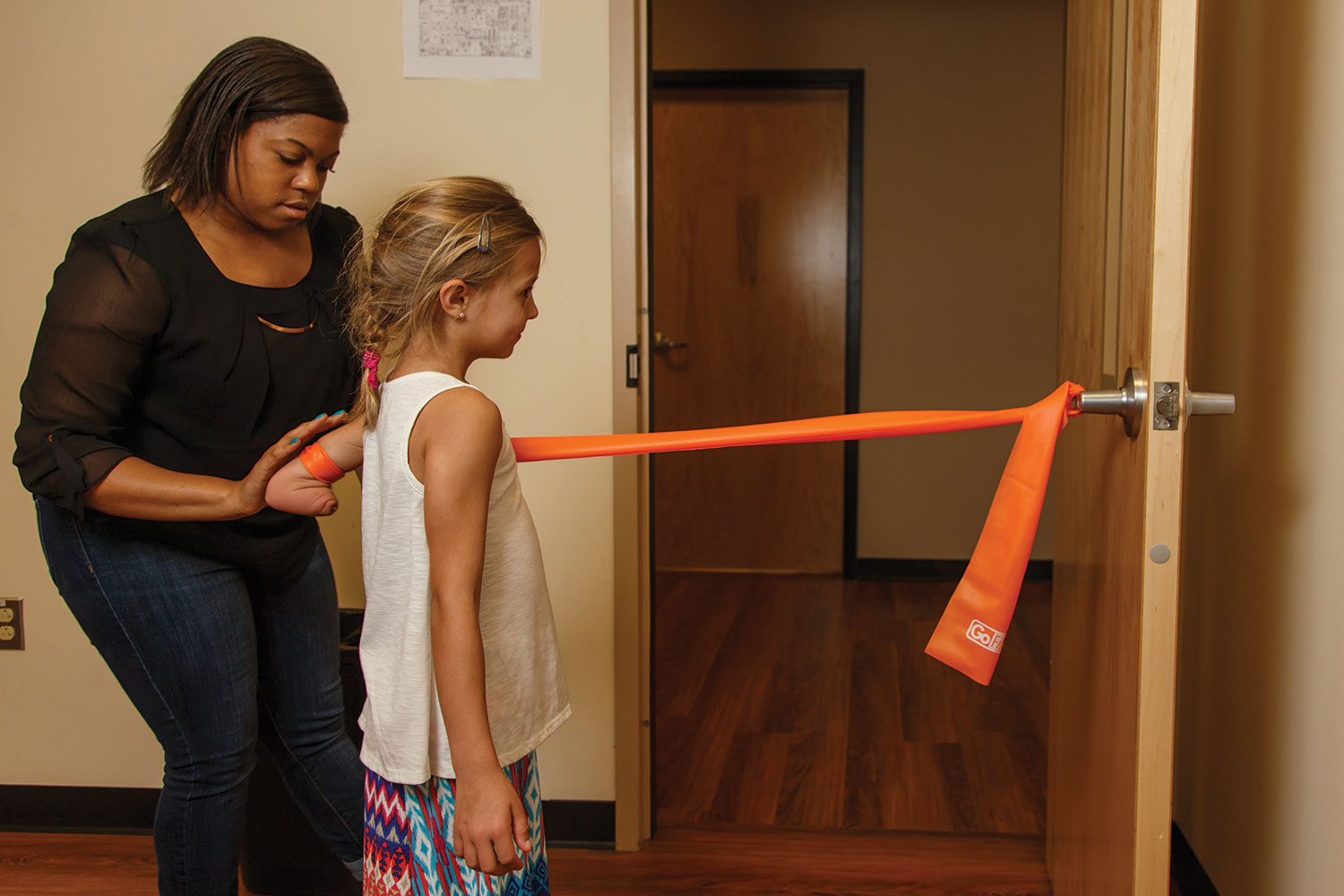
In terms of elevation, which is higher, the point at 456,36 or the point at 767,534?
the point at 456,36

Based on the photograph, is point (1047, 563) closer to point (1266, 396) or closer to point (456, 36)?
point (1266, 396)

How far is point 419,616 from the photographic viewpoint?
1.14 m

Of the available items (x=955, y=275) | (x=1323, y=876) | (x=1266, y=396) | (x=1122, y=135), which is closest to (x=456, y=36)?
(x=1122, y=135)

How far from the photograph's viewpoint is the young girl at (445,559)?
3.45ft

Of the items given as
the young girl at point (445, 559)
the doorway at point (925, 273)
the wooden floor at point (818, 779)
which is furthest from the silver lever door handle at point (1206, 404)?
the doorway at point (925, 273)

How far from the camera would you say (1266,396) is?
157 centimetres

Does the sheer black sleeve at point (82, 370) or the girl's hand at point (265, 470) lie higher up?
the sheer black sleeve at point (82, 370)

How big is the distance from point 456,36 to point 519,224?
957 mm

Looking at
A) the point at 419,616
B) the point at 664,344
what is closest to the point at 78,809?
the point at 419,616

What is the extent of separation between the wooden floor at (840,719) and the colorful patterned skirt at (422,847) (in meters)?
1.13

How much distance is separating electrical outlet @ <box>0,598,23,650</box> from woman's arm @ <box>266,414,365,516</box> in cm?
126

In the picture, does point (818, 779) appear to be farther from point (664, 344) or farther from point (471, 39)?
point (664, 344)

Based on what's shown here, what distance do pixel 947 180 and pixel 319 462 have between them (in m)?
3.54

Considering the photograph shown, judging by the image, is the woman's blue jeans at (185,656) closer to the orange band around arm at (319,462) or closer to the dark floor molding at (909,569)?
the orange band around arm at (319,462)
